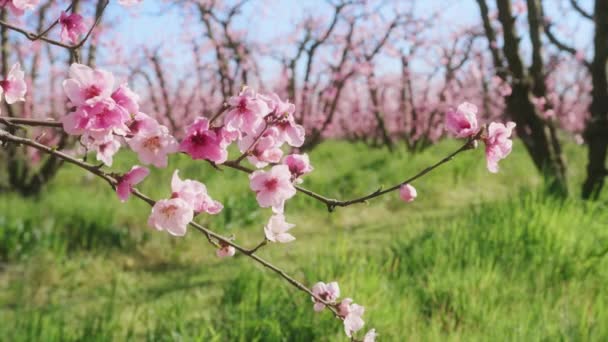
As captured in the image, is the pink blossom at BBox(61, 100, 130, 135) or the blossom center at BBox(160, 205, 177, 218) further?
the blossom center at BBox(160, 205, 177, 218)

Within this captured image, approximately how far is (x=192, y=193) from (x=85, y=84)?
33cm

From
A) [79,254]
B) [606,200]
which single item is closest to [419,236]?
[606,200]

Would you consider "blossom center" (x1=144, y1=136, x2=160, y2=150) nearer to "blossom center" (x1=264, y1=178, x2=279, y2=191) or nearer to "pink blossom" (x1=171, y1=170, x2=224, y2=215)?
"pink blossom" (x1=171, y1=170, x2=224, y2=215)

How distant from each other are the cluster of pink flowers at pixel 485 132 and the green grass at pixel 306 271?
0.97 m

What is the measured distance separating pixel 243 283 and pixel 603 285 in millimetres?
1746

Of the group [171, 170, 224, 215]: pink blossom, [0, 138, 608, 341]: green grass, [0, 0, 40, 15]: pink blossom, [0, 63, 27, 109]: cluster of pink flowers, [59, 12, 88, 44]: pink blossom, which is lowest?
[0, 138, 608, 341]: green grass

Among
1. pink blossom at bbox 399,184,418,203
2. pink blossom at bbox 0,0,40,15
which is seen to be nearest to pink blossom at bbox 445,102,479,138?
pink blossom at bbox 399,184,418,203

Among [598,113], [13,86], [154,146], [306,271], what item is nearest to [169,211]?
[154,146]

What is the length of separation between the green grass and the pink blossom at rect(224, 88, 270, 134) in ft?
4.08

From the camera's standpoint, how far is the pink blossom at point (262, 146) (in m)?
1.32

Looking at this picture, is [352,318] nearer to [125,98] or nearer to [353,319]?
[353,319]

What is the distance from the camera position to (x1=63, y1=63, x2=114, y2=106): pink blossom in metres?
1.05

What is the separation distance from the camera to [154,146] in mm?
1160

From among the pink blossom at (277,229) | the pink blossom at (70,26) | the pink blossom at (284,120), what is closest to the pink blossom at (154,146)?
the pink blossom at (284,120)
